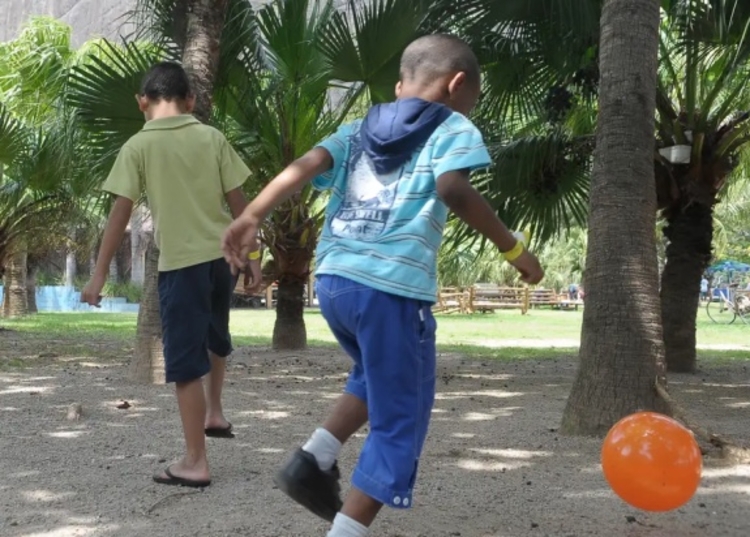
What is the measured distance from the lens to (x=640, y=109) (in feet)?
14.7

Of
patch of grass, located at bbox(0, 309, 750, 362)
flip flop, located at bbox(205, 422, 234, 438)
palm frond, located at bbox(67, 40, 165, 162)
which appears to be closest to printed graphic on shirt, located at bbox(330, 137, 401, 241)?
flip flop, located at bbox(205, 422, 234, 438)

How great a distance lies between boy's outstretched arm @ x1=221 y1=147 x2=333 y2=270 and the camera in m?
2.25

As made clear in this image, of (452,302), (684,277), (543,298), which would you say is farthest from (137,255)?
(684,277)

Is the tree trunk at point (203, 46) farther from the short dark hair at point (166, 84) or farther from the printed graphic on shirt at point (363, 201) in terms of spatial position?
the printed graphic on shirt at point (363, 201)

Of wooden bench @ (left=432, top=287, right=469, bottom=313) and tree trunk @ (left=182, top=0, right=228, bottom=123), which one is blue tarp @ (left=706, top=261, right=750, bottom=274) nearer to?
wooden bench @ (left=432, top=287, right=469, bottom=313)

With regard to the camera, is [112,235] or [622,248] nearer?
[112,235]

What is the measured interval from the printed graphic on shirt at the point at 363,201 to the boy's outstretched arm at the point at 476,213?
170 millimetres

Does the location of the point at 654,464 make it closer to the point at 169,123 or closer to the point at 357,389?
the point at 357,389

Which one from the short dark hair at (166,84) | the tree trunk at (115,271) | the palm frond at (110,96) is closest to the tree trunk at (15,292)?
the palm frond at (110,96)

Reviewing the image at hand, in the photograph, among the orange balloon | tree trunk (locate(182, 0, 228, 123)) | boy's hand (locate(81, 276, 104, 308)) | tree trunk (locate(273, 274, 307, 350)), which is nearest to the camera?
the orange balloon

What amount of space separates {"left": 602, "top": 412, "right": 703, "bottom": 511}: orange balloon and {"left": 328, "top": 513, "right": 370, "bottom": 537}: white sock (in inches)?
36.0

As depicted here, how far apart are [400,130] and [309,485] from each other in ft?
3.44

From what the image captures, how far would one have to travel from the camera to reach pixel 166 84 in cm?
346

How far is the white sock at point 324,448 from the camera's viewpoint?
8.46ft
